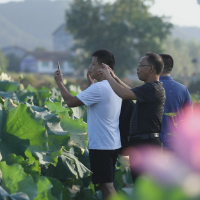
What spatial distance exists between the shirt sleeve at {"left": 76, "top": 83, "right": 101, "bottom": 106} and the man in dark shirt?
2.99ft

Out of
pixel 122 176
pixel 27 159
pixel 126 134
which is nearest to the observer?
pixel 27 159

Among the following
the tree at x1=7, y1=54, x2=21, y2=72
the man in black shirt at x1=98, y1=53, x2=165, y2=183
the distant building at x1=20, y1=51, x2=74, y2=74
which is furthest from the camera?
the tree at x1=7, y1=54, x2=21, y2=72

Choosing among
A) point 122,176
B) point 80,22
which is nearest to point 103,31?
point 80,22

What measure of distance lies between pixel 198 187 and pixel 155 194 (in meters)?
0.07

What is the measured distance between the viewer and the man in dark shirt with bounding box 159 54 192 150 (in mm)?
4230

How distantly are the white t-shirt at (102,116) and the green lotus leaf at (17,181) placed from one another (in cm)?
151

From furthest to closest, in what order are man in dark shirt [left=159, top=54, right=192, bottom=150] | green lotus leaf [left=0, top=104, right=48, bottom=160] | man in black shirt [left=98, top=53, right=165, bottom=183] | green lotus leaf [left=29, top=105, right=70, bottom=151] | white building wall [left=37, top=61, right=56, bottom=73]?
white building wall [left=37, top=61, right=56, bottom=73], man in dark shirt [left=159, top=54, right=192, bottom=150], man in black shirt [left=98, top=53, right=165, bottom=183], green lotus leaf [left=29, top=105, right=70, bottom=151], green lotus leaf [left=0, top=104, right=48, bottom=160]

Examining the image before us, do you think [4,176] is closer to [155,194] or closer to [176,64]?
[155,194]

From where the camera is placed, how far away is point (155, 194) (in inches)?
19.9

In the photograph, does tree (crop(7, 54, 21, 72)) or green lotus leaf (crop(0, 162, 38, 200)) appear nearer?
green lotus leaf (crop(0, 162, 38, 200))

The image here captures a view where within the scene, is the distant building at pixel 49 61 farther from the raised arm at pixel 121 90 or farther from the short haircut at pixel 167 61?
the raised arm at pixel 121 90

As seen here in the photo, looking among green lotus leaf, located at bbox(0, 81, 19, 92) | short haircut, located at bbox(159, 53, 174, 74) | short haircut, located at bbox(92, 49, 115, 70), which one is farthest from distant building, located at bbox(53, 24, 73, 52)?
short haircut, located at bbox(92, 49, 115, 70)

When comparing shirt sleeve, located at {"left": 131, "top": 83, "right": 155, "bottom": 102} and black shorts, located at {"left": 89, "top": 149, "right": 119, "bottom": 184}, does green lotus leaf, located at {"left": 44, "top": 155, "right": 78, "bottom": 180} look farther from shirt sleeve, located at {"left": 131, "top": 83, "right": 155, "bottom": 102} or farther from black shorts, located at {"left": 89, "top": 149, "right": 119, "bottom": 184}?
shirt sleeve, located at {"left": 131, "top": 83, "right": 155, "bottom": 102}

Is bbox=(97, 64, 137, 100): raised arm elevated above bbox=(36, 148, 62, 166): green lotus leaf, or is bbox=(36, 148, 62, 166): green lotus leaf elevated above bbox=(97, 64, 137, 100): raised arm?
bbox=(97, 64, 137, 100): raised arm
